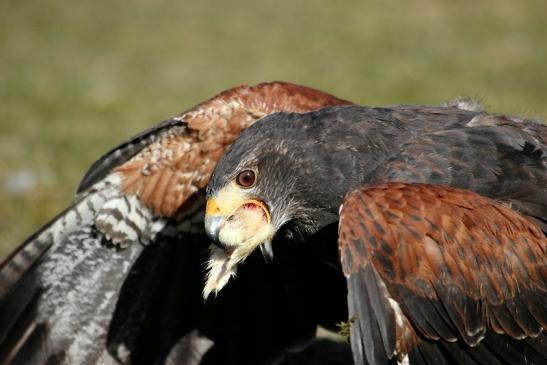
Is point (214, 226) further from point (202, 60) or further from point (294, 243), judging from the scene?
point (202, 60)

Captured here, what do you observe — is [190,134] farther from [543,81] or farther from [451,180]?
[543,81]

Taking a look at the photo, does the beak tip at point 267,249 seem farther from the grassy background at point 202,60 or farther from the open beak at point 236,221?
the grassy background at point 202,60

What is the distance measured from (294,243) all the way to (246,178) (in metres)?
0.71

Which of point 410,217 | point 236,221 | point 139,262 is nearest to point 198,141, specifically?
point 139,262

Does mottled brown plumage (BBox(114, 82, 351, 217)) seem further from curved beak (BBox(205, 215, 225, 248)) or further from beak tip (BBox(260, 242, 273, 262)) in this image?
curved beak (BBox(205, 215, 225, 248))

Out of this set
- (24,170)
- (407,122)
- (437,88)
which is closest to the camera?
(407,122)

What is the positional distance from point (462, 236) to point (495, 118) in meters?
1.15

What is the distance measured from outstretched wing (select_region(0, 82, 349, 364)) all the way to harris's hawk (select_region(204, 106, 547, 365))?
0.80 metres

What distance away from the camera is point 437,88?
13.1 metres

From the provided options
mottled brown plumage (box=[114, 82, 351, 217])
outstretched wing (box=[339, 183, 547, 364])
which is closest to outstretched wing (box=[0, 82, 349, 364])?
mottled brown plumage (box=[114, 82, 351, 217])

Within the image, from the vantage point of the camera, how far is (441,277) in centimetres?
417

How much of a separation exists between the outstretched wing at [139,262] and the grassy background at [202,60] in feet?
8.30

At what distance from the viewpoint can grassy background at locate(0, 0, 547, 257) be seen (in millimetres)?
10711

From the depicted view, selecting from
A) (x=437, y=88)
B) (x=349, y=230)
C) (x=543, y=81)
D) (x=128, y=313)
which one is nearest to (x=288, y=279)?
(x=128, y=313)
